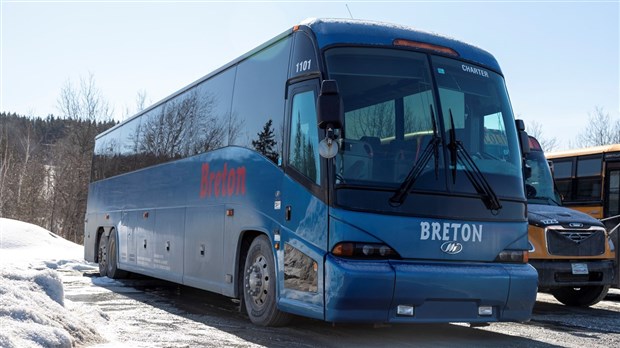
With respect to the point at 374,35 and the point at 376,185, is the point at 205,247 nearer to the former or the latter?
the point at 376,185

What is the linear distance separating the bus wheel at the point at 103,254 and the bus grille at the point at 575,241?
10.7m

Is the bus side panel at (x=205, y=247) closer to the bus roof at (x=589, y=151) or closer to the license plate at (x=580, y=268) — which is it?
the license plate at (x=580, y=268)

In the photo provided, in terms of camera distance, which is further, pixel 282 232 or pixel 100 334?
pixel 282 232

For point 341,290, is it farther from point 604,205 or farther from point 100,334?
point 604,205

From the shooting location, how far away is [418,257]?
23.4 feet

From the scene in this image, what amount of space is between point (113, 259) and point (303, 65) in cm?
1048

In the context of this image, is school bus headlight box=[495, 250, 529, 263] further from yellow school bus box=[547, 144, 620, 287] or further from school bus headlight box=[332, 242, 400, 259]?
yellow school bus box=[547, 144, 620, 287]

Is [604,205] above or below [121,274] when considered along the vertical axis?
above

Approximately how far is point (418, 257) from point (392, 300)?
0.57 metres

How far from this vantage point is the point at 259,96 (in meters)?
9.20

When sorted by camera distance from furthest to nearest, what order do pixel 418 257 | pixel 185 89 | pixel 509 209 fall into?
pixel 185 89 < pixel 509 209 < pixel 418 257

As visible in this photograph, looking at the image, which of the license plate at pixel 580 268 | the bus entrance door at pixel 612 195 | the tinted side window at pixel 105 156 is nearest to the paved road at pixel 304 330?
the license plate at pixel 580 268

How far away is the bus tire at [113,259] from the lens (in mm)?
16459

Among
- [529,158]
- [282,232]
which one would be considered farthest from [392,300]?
[529,158]
